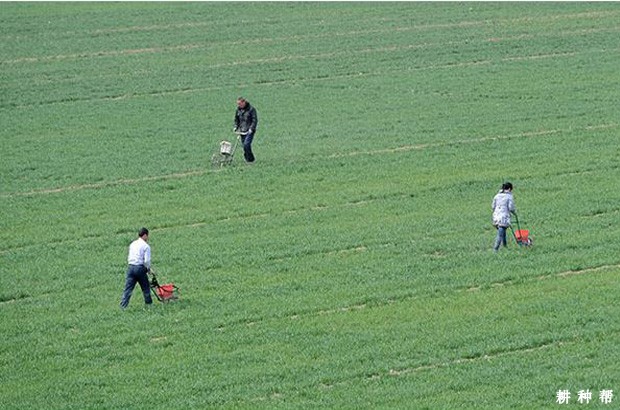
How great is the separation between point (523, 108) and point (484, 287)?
20.9 metres

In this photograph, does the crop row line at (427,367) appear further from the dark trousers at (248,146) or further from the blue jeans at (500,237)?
the dark trousers at (248,146)

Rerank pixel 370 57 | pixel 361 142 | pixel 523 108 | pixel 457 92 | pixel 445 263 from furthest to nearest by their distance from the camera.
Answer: pixel 370 57
pixel 457 92
pixel 523 108
pixel 361 142
pixel 445 263

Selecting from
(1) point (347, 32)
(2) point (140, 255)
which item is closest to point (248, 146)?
(2) point (140, 255)

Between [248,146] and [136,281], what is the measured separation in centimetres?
1407

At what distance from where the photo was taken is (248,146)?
4375cm

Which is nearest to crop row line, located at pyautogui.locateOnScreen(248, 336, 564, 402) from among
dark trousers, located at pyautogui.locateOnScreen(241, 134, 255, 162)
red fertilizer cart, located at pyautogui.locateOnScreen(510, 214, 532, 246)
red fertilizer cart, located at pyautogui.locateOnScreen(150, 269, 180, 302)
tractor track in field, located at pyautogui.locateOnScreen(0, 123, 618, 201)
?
red fertilizer cart, located at pyautogui.locateOnScreen(150, 269, 180, 302)

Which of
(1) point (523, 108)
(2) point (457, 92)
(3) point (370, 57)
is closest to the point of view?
(1) point (523, 108)

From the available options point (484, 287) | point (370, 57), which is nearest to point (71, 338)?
point (484, 287)

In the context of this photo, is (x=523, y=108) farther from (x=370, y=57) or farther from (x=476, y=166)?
(x=370, y=57)

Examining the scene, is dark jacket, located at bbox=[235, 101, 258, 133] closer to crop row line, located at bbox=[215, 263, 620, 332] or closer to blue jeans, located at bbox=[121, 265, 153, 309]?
blue jeans, located at bbox=[121, 265, 153, 309]

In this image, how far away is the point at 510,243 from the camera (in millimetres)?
34062

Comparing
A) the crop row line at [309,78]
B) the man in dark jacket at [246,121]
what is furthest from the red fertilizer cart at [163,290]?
the crop row line at [309,78]

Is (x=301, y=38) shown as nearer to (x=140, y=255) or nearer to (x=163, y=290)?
(x=163, y=290)

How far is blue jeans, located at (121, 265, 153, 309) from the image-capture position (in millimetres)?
29891
